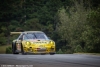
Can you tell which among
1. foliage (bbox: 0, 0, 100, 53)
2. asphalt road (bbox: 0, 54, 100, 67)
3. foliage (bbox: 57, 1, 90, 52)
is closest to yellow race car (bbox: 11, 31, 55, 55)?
asphalt road (bbox: 0, 54, 100, 67)

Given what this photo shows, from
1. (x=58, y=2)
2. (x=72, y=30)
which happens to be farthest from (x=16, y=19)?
(x=72, y=30)

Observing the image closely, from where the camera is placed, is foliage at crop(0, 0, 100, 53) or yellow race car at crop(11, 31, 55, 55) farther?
foliage at crop(0, 0, 100, 53)

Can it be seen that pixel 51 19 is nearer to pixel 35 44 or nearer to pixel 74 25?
pixel 74 25

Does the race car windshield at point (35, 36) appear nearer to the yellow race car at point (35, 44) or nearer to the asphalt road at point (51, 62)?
the yellow race car at point (35, 44)

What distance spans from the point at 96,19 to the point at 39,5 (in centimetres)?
4807

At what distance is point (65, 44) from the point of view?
80.2m

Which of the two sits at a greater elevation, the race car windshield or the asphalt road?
the race car windshield

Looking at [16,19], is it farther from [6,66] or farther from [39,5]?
[6,66]

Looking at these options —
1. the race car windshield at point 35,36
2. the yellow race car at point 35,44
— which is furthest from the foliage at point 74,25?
the yellow race car at point 35,44

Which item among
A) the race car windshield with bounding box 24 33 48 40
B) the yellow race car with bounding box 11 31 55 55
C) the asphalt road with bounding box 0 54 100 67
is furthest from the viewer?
the race car windshield with bounding box 24 33 48 40

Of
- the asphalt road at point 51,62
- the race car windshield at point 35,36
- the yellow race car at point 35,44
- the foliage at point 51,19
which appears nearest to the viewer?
the asphalt road at point 51,62

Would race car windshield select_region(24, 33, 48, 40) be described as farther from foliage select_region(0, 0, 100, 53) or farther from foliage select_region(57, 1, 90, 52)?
foliage select_region(57, 1, 90, 52)

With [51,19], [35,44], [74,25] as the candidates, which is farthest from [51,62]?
[51,19]

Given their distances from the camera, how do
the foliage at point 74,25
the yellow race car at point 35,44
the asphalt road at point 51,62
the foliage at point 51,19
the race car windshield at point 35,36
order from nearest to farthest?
the asphalt road at point 51,62
the yellow race car at point 35,44
the race car windshield at point 35,36
the foliage at point 74,25
the foliage at point 51,19
